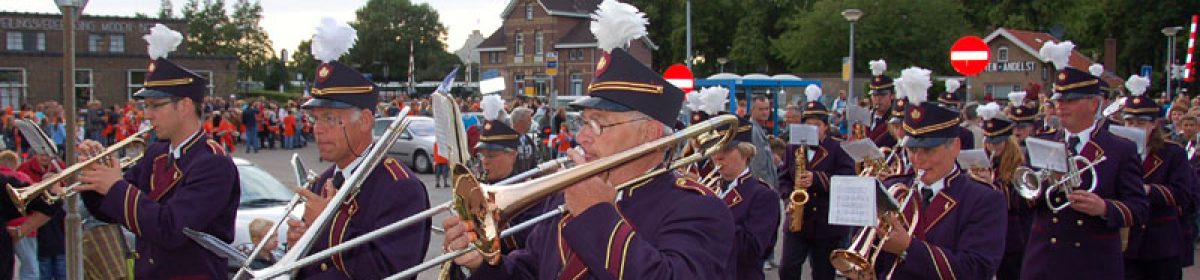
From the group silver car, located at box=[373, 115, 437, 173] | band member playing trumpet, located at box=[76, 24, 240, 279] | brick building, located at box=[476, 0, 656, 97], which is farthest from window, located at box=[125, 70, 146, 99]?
band member playing trumpet, located at box=[76, 24, 240, 279]

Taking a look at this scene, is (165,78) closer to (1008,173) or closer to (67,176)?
(67,176)

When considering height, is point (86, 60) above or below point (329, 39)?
above

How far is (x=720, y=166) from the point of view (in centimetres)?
660

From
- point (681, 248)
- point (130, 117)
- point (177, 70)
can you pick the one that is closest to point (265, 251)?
point (177, 70)

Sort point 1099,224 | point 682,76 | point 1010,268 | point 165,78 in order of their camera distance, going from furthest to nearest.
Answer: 1. point 682,76
2. point 1010,268
3. point 1099,224
4. point 165,78

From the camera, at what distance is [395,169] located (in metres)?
4.47

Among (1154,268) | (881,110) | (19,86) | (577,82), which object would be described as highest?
(577,82)

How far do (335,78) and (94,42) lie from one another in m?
50.1

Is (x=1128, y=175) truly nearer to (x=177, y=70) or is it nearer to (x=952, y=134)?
(x=952, y=134)

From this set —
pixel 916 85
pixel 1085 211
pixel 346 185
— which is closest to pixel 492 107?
pixel 916 85

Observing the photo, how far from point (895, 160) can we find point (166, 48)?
6240 mm

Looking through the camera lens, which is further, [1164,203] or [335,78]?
[1164,203]

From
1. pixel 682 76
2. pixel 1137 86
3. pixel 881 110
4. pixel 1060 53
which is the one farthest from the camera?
pixel 682 76

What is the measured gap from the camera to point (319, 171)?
23.6m
